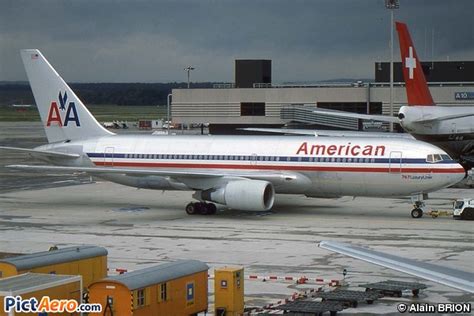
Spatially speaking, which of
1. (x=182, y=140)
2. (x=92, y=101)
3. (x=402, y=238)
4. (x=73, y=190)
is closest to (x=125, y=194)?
(x=73, y=190)

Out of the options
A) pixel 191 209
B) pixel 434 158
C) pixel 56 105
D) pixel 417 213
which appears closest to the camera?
pixel 434 158

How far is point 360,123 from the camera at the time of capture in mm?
82500

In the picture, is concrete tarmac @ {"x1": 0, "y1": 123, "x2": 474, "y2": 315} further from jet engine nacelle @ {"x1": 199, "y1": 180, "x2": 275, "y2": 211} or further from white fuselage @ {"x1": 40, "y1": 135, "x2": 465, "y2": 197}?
white fuselage @ {"x1": 40, "y1": 135, "x2": 465, "y2": 197}

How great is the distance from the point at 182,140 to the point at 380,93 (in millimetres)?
36395

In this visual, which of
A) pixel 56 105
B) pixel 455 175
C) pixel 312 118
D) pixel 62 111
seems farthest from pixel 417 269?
pixel 312 118

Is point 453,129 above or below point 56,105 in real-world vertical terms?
below

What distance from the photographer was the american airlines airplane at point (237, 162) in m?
42.2

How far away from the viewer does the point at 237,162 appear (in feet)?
147

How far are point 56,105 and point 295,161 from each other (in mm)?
13850

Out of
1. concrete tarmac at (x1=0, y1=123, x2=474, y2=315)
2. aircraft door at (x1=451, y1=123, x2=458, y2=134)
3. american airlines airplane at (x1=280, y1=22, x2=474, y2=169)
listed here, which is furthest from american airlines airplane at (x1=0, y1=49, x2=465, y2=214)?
aircraft door at (x1=451, y1=123, x2=458, y2=134)

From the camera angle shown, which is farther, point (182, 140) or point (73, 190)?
point (73, 190)

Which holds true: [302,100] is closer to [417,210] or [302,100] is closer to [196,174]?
[196,174]

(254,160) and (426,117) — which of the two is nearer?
(254,160)

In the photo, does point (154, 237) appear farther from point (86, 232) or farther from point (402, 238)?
point (402, 238)
